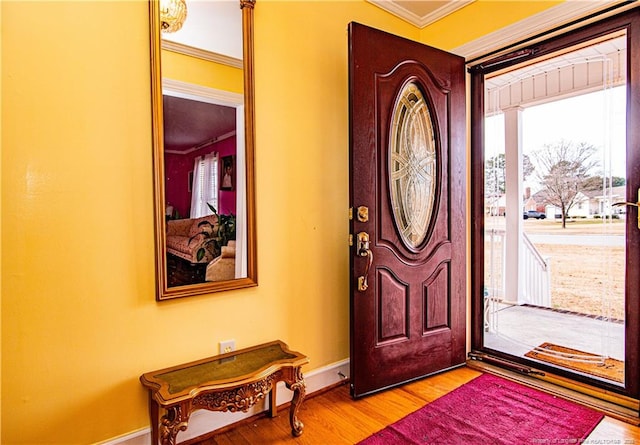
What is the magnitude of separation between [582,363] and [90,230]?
116 inches

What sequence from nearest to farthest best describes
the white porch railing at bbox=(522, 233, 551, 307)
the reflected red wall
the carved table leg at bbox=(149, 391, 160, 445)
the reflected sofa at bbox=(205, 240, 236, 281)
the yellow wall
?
the yellow wall
the carved table leg at bbox=(149, 391, 160, 445)
the reflected red wall
the reflected sofa at bbox=(205, 240, 236, 281)
the white porch railing at bbox=(522, 233, 551, 307)

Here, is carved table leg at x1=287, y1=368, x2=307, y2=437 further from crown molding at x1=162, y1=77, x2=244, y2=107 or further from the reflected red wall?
crown molding at x1=162, y1=77, x2=244, y2=107

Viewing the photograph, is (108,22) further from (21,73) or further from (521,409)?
Result: (521,409)

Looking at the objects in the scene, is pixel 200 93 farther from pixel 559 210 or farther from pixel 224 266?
pixel 559 210

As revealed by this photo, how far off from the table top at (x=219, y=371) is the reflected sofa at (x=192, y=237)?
1.66 ft

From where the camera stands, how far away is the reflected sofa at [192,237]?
5.55ft

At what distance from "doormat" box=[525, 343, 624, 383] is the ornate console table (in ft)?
5.88

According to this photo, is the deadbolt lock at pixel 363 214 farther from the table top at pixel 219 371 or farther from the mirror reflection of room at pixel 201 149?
the table top at pixel 219 371

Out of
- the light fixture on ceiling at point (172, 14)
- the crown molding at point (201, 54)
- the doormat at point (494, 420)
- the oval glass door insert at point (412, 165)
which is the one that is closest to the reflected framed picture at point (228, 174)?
the crown molding at point (201, 54)

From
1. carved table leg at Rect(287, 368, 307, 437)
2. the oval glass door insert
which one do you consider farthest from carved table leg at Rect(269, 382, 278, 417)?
the oval glass door insert

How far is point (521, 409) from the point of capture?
1.97 metres

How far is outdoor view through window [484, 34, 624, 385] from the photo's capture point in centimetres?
206

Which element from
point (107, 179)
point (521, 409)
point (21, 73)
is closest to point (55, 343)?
point (107, 179)

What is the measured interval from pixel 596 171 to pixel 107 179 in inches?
107
